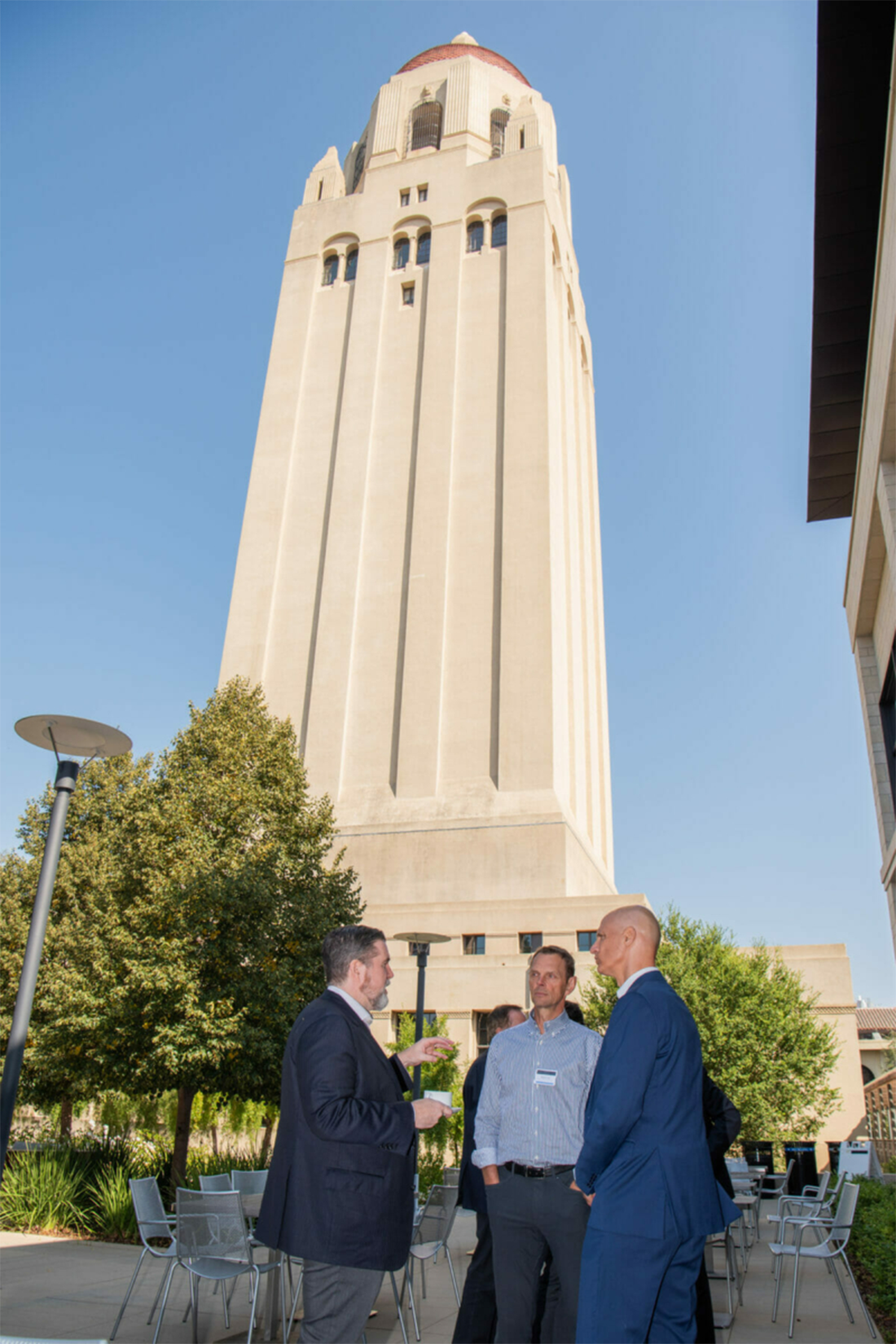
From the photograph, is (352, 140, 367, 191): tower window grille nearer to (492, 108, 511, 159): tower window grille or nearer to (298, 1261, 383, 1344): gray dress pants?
(492, 108, 511, 159): tower window grille

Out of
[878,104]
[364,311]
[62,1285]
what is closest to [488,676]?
[364,311]

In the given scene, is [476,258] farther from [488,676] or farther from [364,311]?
[488,676]

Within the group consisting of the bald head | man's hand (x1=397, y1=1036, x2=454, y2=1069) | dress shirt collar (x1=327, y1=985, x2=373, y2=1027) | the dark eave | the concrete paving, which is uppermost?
the dark eave

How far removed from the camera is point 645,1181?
3.03 m

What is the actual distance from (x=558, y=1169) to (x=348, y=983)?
1288 mm

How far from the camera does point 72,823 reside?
21656 mm

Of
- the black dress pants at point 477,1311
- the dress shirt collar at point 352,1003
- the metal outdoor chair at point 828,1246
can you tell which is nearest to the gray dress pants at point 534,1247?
the black dress pants at point 477,1311

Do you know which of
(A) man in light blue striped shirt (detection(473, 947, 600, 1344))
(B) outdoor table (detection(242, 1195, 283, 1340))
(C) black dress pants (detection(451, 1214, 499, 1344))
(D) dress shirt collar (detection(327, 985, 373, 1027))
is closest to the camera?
(D) dress shirt collar (detection(327, 985, 373, 1027))

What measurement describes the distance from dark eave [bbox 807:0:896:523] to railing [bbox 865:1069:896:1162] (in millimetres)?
22977

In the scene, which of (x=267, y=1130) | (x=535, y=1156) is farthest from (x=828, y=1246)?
(x=267, y=1130)

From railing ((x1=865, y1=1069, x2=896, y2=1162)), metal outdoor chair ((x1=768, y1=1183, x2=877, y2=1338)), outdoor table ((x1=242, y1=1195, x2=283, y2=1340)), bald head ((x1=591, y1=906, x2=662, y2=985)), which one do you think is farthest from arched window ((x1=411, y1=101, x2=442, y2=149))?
bald head ((x1=591, y1=906, x2=662, y2=985))

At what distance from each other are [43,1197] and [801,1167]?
15352 mm

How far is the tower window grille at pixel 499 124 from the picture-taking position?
48.2 meters

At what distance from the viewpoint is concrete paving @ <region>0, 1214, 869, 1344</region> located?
6.27m
